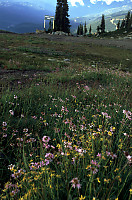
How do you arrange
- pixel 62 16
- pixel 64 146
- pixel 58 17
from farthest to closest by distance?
pixel 58 17
pixel 62 16
pixel 64 146

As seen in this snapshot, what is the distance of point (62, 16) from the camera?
6209 cm

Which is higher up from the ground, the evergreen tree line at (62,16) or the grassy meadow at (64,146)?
the evergreen tree line at (62,16)

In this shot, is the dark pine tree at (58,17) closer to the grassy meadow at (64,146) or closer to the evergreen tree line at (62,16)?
the evergreen tree line at (62,16)

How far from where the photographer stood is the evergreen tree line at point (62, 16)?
61.7m

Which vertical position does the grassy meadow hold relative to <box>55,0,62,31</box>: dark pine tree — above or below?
below

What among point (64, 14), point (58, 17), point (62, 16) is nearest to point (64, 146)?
point (62, 16)

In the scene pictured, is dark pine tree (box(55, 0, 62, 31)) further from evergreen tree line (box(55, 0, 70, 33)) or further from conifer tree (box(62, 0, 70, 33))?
conifer tree (box(62, 0, 70, 33))

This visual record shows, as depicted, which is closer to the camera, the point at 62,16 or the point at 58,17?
the point at 62,16

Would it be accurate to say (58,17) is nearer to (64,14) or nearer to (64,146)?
(64,14)

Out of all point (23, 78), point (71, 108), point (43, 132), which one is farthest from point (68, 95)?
point (23, 78)

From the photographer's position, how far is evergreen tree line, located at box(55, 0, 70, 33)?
→ 6169 cm

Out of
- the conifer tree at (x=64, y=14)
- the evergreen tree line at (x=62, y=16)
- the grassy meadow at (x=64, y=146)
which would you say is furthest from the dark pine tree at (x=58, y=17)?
the grassy meadow at (x=64, y=146)

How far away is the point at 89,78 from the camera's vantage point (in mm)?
7777

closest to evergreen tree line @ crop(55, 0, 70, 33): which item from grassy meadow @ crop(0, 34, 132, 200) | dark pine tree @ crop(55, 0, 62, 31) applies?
dark pine tree @ crop(55, 0, 62, 31)
